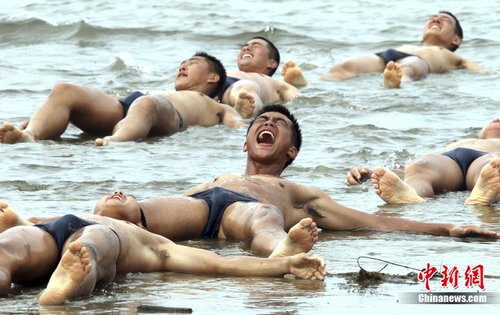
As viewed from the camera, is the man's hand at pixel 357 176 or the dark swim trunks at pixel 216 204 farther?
the man's hand at pixel 357 176

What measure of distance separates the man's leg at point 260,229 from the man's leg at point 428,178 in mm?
1645

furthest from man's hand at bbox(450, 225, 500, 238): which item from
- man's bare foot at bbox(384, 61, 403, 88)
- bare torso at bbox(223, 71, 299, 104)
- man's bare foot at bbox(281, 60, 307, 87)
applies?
man's bare foot at bbox(281, 60, 307, 87)

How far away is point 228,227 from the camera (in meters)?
8.22

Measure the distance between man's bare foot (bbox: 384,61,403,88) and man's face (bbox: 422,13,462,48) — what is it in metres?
2.03

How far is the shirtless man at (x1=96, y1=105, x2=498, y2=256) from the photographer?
7.96 metres

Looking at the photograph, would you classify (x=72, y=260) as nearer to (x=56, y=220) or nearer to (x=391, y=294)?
(x=56, y=220)

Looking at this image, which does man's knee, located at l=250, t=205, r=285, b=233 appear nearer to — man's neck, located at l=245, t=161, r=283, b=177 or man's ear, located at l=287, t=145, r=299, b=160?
man's neck, located at l=245, t=161, r=283, b=177

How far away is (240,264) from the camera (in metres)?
7.03

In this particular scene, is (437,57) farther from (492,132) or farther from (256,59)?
(492,132)

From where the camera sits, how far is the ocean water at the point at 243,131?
6.68m

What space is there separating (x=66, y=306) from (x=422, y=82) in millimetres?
10862

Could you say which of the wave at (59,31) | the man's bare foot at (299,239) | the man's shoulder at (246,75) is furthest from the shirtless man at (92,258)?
the wave at (59,31)

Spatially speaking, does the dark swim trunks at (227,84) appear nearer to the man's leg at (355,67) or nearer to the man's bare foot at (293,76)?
the man's bare foot at (293,76)

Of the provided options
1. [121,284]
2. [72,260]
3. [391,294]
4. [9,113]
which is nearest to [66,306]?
[72,260]
